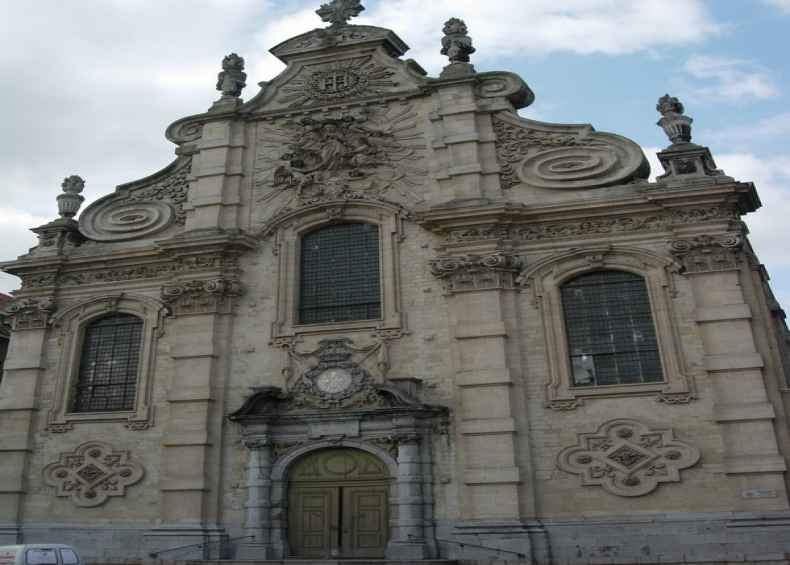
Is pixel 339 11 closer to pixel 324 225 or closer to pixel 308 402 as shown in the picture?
pixel 324 225

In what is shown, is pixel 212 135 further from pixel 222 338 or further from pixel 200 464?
pixel 200 464

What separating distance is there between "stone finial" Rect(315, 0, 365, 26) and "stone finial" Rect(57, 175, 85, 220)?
26.0ft

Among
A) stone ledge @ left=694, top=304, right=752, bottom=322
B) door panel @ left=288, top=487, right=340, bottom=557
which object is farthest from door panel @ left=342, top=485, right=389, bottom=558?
stone ledge @ left=694, top=304, right=752, bottom=322

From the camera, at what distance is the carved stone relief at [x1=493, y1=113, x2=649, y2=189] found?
1582 centimetres

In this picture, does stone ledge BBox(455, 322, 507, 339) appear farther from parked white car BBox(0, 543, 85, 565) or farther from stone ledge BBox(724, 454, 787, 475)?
parked white car BBox(0, 543, 85, 565)

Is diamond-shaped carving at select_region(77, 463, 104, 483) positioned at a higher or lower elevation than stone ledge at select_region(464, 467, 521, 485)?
higher

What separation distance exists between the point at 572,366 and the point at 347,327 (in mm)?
4638

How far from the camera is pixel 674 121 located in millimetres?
15789

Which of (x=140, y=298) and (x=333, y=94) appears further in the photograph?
(x=333, y=94)

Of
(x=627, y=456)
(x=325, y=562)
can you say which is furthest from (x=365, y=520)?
(x=627, y=456)

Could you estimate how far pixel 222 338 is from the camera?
1586 centimetres

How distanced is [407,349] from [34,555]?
745cm

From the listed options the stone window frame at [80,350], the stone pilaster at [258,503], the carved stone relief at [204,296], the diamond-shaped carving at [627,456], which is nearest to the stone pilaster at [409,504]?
the stone pilaster at [258,503]

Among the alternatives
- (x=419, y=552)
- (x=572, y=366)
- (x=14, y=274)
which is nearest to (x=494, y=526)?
(x=419, y=552)
